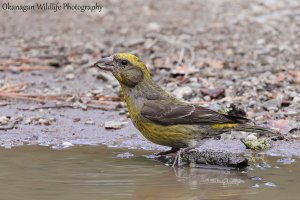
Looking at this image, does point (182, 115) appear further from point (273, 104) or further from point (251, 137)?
point (273, 104)

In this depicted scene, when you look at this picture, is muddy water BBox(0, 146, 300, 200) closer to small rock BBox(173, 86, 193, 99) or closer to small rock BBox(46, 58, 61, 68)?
small rock BBox(173, 86, 193, 99)

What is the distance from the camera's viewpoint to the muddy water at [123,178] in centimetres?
536

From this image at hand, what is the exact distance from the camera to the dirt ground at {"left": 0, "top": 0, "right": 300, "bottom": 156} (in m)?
8.15

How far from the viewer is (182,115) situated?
6906 millimetres

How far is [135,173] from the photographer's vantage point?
619cm

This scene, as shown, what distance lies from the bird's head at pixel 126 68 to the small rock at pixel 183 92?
2.10 metres

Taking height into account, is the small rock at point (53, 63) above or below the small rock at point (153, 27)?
below

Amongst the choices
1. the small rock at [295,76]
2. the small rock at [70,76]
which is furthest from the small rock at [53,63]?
the small rock at [295,76]

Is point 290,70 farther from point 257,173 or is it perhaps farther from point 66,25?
A: point 66,25

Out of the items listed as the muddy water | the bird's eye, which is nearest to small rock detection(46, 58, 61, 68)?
the muddy water

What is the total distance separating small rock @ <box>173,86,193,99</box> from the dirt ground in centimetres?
1

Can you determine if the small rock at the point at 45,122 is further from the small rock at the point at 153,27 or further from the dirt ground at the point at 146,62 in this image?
the small rock at the point at 153,27

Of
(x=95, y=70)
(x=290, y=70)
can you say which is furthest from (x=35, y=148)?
(x=290, y=70)

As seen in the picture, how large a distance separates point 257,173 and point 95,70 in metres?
4.93
